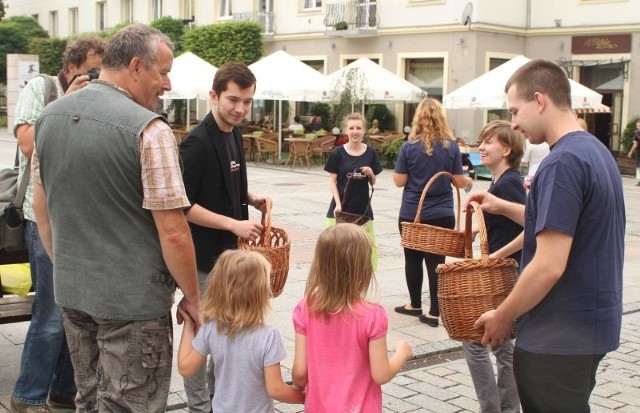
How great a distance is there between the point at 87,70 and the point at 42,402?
1790 millimetres

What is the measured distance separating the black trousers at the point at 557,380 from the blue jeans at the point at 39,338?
8.10ft

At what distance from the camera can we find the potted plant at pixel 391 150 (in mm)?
23625

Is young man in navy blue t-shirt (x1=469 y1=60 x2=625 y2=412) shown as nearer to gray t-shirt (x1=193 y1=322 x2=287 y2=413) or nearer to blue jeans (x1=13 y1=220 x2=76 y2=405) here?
gray t-shirt (x1=193 y1=322 x2=287 y2=413)

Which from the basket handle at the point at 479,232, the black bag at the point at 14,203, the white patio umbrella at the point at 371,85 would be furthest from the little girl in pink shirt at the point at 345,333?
the white patio umbrella at the point at 371,85

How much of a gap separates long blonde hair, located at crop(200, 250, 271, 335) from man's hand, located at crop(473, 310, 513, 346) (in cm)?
87

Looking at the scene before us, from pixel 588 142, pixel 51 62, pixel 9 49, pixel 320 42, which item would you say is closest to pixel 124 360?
pixel 588 142

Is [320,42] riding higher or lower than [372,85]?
higher

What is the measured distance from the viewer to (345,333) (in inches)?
127

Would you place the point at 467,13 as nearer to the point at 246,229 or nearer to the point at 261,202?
the point at 261,202

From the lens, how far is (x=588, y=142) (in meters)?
2.95

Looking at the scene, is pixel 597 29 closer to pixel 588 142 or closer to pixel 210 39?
pixel 210 39

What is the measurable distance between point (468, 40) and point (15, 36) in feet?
99.9

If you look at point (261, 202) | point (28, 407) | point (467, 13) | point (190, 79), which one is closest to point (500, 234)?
point (261, 202)

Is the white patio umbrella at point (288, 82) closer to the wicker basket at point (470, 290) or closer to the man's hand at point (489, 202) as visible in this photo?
the man's hand at point (489, 202)
